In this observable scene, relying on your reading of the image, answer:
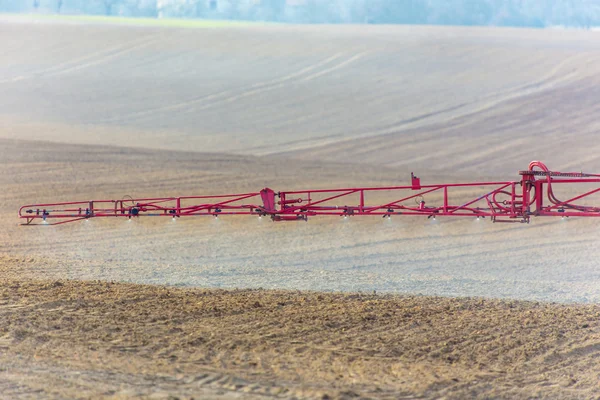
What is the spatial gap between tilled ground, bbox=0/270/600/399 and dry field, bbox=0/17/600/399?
0.14ft

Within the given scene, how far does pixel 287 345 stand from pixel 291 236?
37.1 ft

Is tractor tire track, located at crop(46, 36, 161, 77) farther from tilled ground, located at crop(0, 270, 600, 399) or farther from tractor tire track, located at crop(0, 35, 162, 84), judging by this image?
tilled ground, located at crop(0, 270, 600, 399)

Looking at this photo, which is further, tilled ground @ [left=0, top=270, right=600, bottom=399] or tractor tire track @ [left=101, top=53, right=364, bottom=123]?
tractor tire track @ [left=101, top=53, right=364, bottom=123]

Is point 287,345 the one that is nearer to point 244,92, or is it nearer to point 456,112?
point 456,112

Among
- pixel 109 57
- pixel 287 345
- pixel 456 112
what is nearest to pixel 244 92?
pixel 456 112

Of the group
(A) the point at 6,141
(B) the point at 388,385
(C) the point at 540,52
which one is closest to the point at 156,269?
Result: (B) the point at 388,385

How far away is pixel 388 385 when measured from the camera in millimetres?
8312

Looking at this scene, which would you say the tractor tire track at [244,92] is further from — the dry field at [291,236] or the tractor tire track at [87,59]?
the tractor tire track at [87,59]

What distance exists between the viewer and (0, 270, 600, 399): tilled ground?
8172 millimetres

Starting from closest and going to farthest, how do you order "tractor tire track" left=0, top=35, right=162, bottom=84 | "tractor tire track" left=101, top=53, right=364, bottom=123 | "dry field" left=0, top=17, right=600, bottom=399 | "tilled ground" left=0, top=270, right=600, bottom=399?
"tilled ground" left=0, top=270, right=600, bottom=399
"dry field" left=0, top=17, right=600, bottom=399
"tractor tire track" left=101, top=53, right=364, bottom=123
"tractor tire track" left=0, top=35, right=162, bottom=84

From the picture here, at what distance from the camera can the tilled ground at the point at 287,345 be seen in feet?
26.8

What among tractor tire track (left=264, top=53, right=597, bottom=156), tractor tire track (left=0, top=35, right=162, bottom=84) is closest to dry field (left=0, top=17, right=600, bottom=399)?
tractor tire track (left=264, top=53, right=597, bottom=156)

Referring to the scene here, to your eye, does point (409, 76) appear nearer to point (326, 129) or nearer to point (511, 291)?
point (326, 129)

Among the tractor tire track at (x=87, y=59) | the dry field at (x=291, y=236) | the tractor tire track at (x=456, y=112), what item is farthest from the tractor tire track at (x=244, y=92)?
the tractor tire track at (x=87, y=59)
